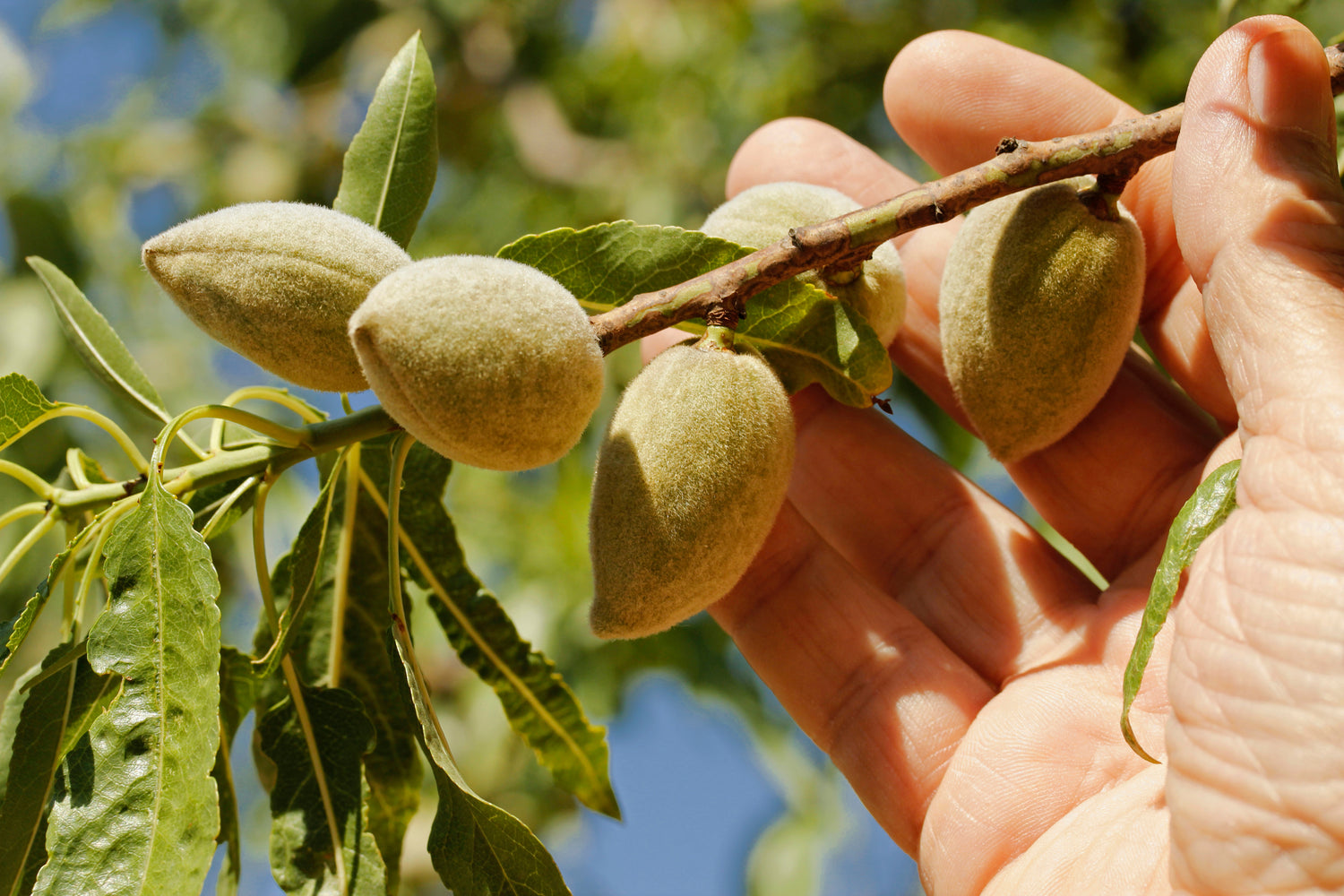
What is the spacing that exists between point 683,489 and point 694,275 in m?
0.36

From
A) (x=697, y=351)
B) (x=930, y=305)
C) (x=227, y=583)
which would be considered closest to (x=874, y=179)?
(x=930, y=305)

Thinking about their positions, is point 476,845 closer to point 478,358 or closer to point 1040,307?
point 478,358

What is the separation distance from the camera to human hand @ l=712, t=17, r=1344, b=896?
116 centimetres

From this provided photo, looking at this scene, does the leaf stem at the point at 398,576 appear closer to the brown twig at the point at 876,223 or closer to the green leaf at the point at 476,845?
the green leaf at the point at 476,845

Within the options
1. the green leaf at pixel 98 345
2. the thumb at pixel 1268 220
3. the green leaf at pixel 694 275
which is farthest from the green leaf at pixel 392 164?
the thumb at pixel 1268 220

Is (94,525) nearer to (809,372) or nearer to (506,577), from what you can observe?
(809,372)

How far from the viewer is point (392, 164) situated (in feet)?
5.34

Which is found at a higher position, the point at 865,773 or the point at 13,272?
the point at 13,272

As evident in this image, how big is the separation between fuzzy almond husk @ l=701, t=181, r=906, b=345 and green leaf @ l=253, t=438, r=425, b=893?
71 cm

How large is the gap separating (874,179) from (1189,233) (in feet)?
3.04

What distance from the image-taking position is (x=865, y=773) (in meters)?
1.86

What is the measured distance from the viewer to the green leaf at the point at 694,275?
150 centimetres

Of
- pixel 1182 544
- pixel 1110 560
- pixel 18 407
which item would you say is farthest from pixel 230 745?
pixel 1110 560

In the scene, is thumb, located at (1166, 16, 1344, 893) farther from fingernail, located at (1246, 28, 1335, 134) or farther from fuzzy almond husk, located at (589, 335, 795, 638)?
fuzzy almond husk, located at (589, 335, 795, 638)
